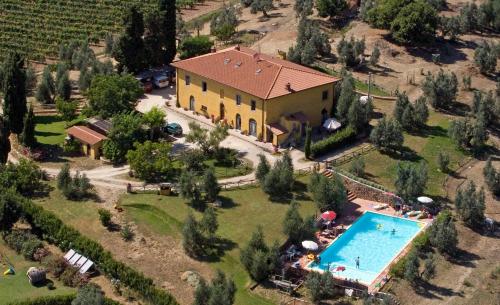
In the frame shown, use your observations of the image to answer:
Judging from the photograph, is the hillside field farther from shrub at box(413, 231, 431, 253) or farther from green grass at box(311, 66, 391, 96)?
shrub at box(413, 231, 431, 253)

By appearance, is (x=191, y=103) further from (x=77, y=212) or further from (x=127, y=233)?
(x=127, y=233)

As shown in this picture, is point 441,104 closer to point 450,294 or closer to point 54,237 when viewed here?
point 450,294

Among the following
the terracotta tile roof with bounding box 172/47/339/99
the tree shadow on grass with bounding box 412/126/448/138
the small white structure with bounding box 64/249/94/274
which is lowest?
the small white structure with bounding box 64/249/94/274

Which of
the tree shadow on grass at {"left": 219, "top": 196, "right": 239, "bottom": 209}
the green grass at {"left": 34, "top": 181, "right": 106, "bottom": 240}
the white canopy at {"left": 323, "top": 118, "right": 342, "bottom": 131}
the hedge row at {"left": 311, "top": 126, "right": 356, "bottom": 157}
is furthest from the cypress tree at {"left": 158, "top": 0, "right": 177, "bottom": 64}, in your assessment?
the tree shadow on grass at {"left": 219, "top": 196, "right": 239, "bottom": 209}

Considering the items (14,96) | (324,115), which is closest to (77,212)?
(14,96)

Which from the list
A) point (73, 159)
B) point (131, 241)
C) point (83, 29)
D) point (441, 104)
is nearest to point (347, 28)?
point (441, 104)

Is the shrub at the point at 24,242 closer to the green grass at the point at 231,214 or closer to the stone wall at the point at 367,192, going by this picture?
the green grass at the point at 231,214
